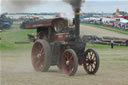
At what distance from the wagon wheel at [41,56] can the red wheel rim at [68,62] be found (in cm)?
104

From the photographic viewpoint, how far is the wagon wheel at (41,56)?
13711 mm

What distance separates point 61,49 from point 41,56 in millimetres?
1092

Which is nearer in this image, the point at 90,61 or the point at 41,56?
the point at 90,61

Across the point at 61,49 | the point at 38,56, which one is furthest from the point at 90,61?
the point at 38,56

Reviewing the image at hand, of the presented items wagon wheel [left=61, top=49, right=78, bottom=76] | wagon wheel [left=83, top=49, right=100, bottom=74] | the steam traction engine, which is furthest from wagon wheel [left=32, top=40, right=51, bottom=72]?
wagon wheel [left=83, top=49, right=100, bottom=74]

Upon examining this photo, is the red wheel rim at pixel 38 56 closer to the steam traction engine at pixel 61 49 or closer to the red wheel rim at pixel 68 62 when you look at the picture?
the steam traction engine at pixel 61 49

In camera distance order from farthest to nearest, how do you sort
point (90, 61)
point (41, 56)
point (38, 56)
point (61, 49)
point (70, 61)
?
1. point (38, 56)
2. point (41, 56)
3. point (61, 49)
4. point (90, 61)
5. point (70, 61)

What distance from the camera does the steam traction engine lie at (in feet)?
41.4

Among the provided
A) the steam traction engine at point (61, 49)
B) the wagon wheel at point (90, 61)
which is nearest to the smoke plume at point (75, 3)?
the steam traction engine at point (61, 49)

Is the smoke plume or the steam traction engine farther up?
the smoke plume

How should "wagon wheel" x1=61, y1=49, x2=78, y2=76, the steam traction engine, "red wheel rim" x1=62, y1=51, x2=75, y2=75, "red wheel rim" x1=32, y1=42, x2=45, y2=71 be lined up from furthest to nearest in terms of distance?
"red wheel rim" x1=32, y1=42, x2=45, y2=71 → the steam traction engine → "red wheel rim" x1=62, y1=51, x2=75, y2=75 → "wagon wheel" x1=61, y1=49, x2=78, y2=76

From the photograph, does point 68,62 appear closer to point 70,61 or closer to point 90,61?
point 70,61

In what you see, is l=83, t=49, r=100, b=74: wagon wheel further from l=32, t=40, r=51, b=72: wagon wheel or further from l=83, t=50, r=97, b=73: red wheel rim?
l=32, t=40, r=51, b=72: wagon wheel

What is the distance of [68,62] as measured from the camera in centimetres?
1252
